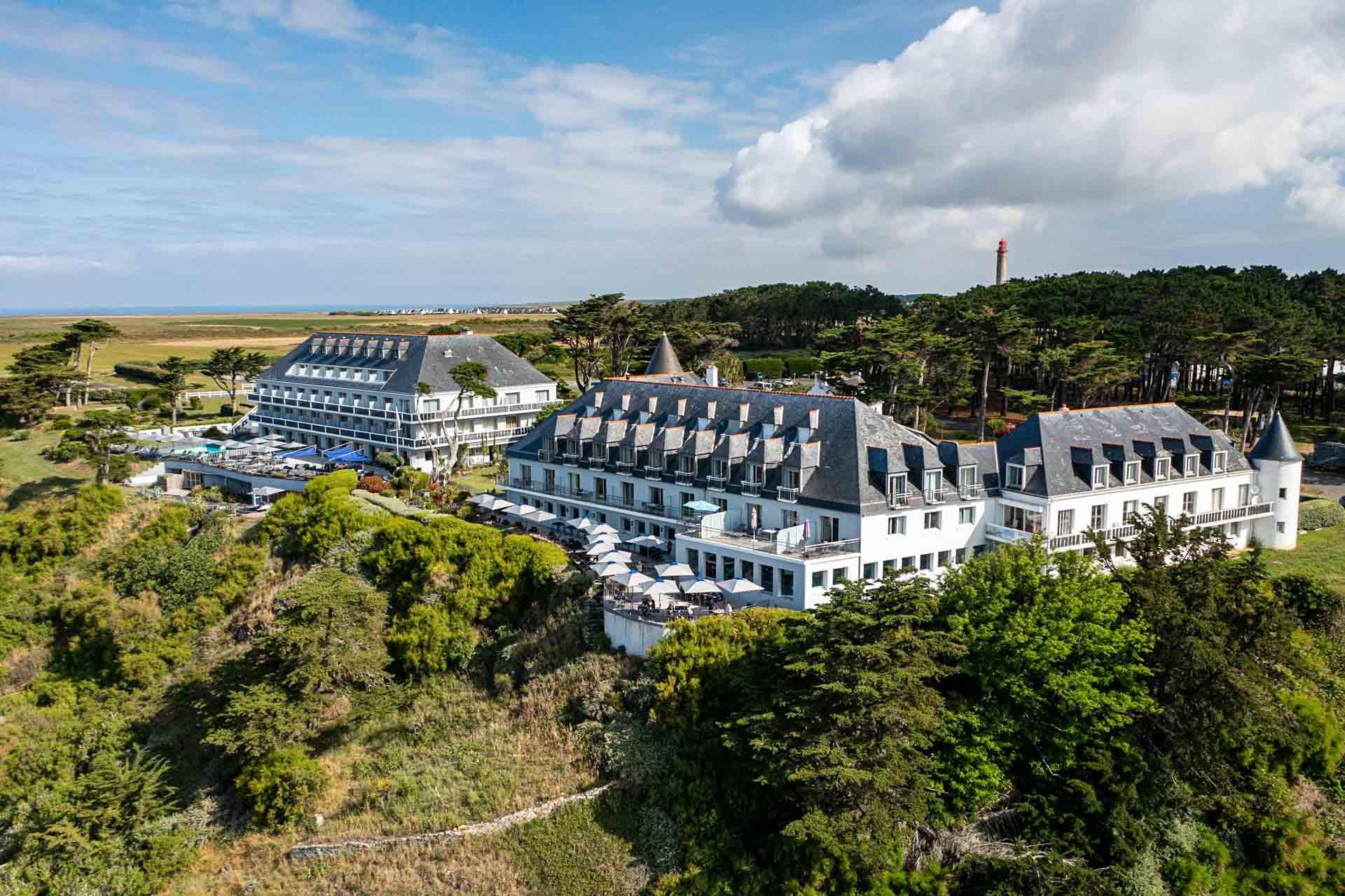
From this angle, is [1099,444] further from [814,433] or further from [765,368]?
[765,368]

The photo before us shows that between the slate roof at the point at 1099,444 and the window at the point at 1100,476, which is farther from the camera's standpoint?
the window at the point at 1100,476

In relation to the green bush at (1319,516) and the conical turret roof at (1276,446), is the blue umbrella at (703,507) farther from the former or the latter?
the green bush at (1319,516)

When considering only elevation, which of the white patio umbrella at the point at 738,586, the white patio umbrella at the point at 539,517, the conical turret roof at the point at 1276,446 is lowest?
the white patio umbrella at the point at 738,586

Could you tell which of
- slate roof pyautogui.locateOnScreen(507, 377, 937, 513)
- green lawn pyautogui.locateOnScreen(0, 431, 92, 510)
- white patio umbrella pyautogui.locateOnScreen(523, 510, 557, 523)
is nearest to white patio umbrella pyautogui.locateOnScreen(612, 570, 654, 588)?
slate roof pyautogui.locateOnScreen(507, 377, 937, 513)

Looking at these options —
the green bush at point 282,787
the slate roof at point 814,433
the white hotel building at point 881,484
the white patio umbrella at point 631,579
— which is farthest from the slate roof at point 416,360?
the white patio umbrella at point 631,579

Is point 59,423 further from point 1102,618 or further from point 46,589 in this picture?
point 1102,618

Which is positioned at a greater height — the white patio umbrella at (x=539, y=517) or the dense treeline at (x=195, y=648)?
the white patio umbrella at (x=539, y=517)

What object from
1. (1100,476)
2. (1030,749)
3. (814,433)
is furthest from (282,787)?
(1100,476)
